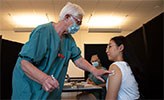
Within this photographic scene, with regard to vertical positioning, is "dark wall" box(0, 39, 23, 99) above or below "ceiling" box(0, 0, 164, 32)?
below

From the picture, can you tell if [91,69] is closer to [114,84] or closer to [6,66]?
[114,84]

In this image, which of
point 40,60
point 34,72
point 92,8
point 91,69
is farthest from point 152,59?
point 92,8

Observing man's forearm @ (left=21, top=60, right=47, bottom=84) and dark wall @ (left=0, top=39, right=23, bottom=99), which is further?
dark wall @ (left=0, top=39, right=23, bottom=99)

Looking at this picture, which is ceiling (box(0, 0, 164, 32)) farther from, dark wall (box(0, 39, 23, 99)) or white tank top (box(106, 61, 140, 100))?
white tank top (box(106, 61, 140, 100))

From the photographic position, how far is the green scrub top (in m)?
1.07

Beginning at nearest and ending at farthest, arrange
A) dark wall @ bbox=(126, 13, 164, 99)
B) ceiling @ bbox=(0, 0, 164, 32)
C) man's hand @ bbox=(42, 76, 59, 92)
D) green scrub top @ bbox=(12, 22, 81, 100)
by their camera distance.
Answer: man's hand @ bbox=(42, 76, 59, 92), green scrub top @ bbox=(12, 22, 81, 100), dark wall @ bbox=(126, 13, 164, 99), ceiling @ bbox=(0, 0, 164, 32)

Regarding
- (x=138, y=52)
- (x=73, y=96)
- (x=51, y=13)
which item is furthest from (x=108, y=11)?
(x=138, y=52)

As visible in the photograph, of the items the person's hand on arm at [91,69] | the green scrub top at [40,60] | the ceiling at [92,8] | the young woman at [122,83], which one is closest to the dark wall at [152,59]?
the young woman at [122,83]

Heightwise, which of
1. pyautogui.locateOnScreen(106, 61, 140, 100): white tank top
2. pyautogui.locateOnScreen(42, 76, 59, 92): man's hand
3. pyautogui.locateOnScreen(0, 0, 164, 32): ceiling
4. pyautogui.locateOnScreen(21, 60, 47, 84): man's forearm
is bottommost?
pyautogui.locateOnScreen(106, 61, 140, 100): white tank top

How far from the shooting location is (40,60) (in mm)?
1128

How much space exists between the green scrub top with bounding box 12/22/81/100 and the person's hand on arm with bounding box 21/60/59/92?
5cm

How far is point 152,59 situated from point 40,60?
129 centimetres

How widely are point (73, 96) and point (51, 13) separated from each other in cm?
246

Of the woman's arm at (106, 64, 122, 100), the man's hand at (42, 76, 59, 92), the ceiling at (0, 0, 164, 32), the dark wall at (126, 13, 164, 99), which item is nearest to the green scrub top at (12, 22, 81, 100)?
the man's hand at (42, 76, 59, 92)
